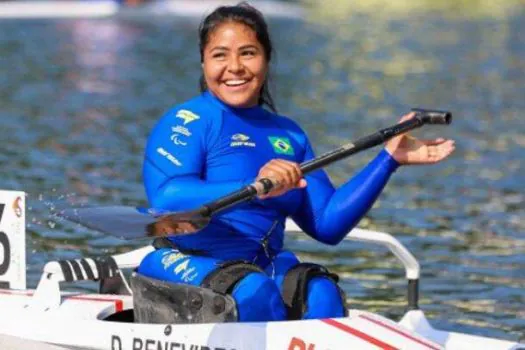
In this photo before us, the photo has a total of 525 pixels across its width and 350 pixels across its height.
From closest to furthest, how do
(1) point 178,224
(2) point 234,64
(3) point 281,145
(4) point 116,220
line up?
(1) point 178,224 → (4) point 116,220 → (2) point 234,64 → (3) point 281,145

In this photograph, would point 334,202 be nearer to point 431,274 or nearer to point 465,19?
point 431,274

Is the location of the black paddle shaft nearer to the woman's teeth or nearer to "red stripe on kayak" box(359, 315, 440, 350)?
the woman's teeth

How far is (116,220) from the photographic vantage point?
22.4ft

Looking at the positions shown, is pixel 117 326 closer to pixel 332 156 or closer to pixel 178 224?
pixel 178 224

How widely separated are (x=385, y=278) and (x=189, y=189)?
5.00m

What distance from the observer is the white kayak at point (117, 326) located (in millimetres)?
6812

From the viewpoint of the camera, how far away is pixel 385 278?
11703mm

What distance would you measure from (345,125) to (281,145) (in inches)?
623

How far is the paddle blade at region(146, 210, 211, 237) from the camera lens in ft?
21.9

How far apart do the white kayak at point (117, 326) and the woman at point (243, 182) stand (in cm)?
17

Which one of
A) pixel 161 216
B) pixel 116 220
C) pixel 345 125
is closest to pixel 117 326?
pixel 116 220

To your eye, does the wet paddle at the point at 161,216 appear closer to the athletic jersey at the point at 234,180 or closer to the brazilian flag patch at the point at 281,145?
the athletic jersey at the point at 234,180

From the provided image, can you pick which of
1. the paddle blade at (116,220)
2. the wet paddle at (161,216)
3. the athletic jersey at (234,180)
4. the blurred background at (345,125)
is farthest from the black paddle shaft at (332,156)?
the blurred background at (345,125)

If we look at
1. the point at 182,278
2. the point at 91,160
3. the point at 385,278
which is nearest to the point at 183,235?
the point at 182,278
